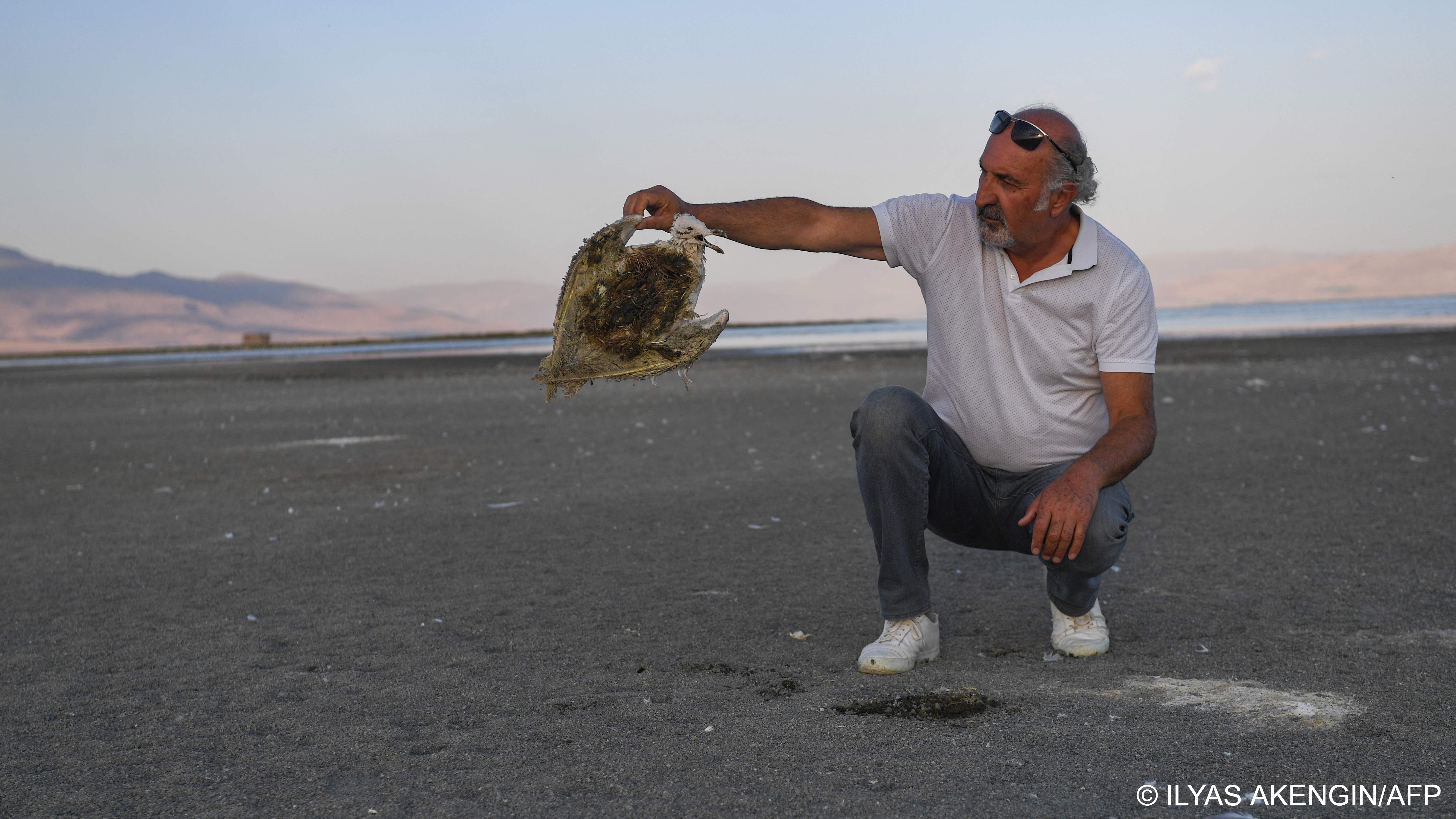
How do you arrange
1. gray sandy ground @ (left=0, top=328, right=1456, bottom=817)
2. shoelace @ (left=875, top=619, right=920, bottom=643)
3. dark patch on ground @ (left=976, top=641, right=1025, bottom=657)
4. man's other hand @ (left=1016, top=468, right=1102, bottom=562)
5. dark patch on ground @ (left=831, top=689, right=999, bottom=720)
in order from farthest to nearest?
dark patch on ground @ (left=976, top=641, right=1025, bottom=657)
shoelace @ (left=875, top=619, right=920, bottom=643)
man's other hand @ (left=1016, top=468, right=1102, bottom=562)
dark patch on ground @ (left=831, top=689, right=999, bottom=720)
gray sandy ground @ (left=0, top=328, right=1456, bottom=817)

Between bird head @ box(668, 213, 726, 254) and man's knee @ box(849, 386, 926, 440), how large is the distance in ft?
2.52

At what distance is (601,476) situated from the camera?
28.7 feet

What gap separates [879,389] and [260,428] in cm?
1155

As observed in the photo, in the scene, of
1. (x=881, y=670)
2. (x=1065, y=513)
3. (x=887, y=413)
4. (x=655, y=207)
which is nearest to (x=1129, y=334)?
(x=1065, y=513)

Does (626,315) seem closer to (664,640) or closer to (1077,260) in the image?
(664,640)

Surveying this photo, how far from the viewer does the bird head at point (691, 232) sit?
3914mm

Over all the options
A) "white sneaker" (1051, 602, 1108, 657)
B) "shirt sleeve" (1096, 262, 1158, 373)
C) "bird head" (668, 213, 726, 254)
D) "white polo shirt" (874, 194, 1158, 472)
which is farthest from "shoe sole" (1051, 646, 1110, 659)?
"bird head" (668, 213, 726, 254)

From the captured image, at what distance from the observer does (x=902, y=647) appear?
3748 millimetres

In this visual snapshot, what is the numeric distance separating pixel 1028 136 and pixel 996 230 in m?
0.33

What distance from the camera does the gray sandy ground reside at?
279 centimetres

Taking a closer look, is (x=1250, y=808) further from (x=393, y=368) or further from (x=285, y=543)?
(x=393, y=368)

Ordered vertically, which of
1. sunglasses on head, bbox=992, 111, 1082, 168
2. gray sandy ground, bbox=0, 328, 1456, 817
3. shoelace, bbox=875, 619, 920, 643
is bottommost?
gray sandy ground, bbox=0, 328, 1456, 817

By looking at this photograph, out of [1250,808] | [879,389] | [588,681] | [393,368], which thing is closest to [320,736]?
[588,681]

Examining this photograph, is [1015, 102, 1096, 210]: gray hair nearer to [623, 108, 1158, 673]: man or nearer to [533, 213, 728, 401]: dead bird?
[623, 108, 1158, 673]: man
